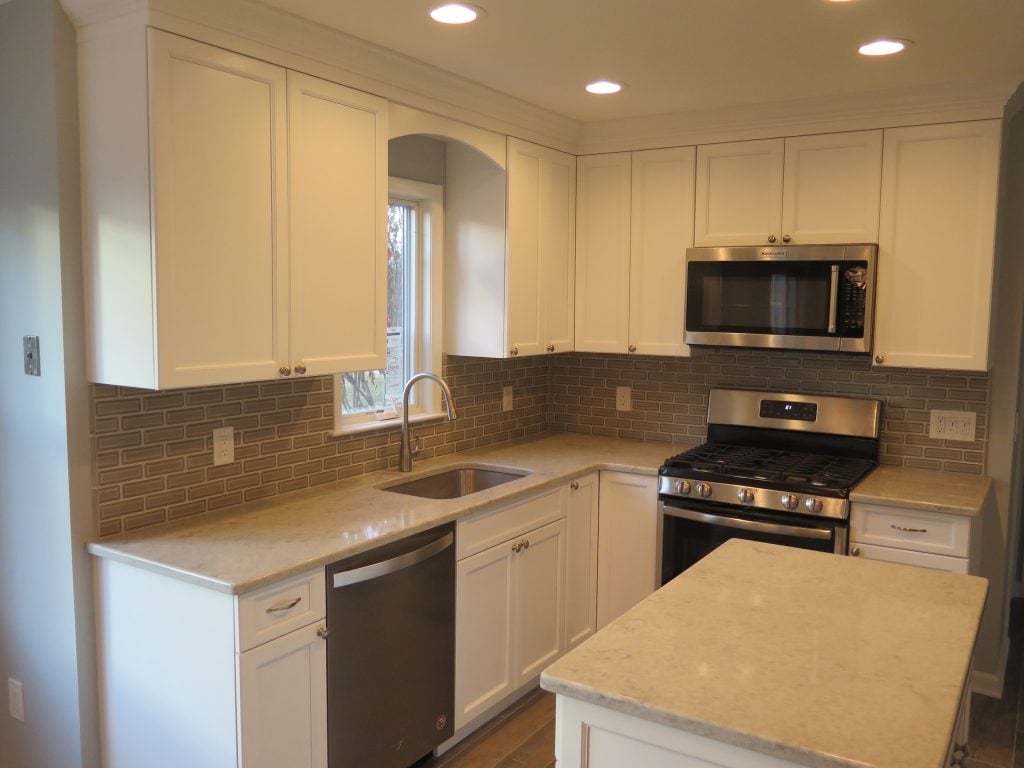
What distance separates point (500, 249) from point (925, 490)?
188cm

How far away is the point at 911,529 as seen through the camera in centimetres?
297

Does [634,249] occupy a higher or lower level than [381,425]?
higher

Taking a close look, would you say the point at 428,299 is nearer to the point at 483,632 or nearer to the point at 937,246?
the point at 483,632

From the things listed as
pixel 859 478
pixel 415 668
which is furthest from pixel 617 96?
pixel 415 668

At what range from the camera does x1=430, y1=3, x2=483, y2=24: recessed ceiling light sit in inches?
90.1

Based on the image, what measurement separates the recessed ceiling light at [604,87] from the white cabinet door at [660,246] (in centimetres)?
59

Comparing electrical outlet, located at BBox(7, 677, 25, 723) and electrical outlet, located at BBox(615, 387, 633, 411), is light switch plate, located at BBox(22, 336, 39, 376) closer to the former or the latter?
electrical outlet, located at BBox(7, 677, 25, 723)

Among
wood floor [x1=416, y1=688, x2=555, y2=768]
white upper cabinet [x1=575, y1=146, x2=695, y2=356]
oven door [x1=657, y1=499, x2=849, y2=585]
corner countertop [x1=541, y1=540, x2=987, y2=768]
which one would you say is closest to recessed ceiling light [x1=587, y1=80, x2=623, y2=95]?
white upper cabinet [x1=575, y1=146, x2=695, y2=356]

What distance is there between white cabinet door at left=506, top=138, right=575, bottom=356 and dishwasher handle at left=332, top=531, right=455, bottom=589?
112cm

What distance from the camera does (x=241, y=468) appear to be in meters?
2.74

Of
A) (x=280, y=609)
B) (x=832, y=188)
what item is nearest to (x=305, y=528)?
(x=280, y=609)

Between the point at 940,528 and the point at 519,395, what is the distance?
6.43 ft

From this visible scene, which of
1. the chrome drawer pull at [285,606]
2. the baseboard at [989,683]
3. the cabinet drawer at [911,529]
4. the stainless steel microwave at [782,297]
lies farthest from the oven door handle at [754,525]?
the chrome drawer pull at [285,606]

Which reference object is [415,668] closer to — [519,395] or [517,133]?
[519,395]
